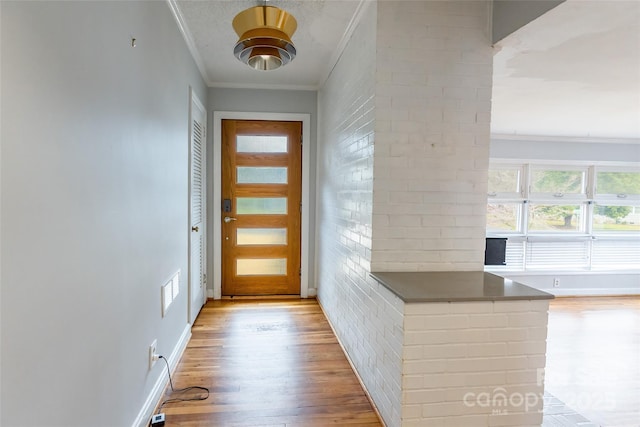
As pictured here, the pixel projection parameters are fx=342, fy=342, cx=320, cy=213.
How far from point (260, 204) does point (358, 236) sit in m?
1.99

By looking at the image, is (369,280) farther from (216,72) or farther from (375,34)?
(216,72)

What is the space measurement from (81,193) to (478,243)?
2.01 metres

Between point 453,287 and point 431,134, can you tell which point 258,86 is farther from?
point 453,287

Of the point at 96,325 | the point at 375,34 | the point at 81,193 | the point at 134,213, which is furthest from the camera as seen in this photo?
the point at 375,34

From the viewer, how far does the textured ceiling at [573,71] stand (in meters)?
1.85

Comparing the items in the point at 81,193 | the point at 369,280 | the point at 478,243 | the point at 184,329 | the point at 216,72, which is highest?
the point at 216,72

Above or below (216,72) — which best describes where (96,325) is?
below

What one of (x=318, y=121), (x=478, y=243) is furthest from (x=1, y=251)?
(x=318, y=121)

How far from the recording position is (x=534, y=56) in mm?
2328

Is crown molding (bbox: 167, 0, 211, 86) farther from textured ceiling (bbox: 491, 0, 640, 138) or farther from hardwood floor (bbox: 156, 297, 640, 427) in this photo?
hardwood floor (bbox: 156, 297, 640, 427)

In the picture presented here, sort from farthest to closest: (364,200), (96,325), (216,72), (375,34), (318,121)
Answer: (318,121) < (216,72) < (364,200) < (375,34) < (96,325)

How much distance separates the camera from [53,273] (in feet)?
3.27

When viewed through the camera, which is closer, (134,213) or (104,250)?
(104,250)

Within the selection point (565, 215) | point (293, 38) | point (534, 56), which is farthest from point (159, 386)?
point (565, 215)
